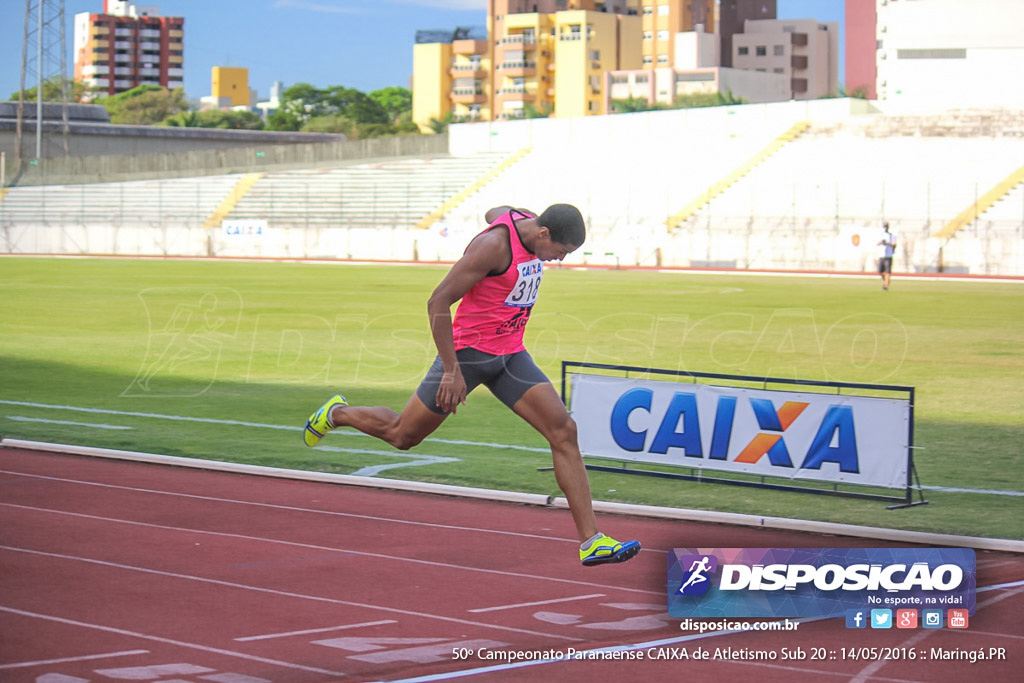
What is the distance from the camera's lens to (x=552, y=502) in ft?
29.4

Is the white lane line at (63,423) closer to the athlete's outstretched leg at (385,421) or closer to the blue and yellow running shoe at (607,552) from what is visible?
the athlete's outstretched leg at (385,421)

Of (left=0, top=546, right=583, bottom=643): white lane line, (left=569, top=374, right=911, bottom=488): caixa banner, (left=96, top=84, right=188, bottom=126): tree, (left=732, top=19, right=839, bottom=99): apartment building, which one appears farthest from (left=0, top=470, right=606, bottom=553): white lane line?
(left=96, top=84, right=188, bottom=126): tree

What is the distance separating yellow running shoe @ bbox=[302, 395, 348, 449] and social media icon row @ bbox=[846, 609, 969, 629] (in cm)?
354

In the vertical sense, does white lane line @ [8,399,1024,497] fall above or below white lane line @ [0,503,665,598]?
below

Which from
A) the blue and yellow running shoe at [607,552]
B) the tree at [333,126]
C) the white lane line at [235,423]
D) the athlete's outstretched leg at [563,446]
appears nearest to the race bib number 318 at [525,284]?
the athlete's outstretched leg at [563,446]

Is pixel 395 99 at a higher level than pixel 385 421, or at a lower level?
higher

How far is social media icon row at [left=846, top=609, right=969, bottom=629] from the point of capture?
228 inches

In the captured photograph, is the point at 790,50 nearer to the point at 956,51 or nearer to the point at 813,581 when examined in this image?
the point at 956,51

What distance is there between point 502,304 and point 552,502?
2.36 metres

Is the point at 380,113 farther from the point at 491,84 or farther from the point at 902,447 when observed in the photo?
the point at 902,447

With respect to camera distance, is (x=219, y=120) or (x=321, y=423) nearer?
(x=321, y=423)

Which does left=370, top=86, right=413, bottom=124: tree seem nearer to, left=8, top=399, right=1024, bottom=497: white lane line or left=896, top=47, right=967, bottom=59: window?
left=896, top=47, right=967, bottom=59: window

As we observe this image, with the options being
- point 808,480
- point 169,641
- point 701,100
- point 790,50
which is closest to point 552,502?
point 808,480

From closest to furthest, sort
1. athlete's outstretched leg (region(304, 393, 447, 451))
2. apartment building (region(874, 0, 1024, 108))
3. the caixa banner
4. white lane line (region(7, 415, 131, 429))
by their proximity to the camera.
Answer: athlete's outstretched leg (region(304, 393, 447, 451)) → the caixa banner → white lane line (region(7, 415, 131, 429)) → apartment building (region(874, 0, 1024, 108))
